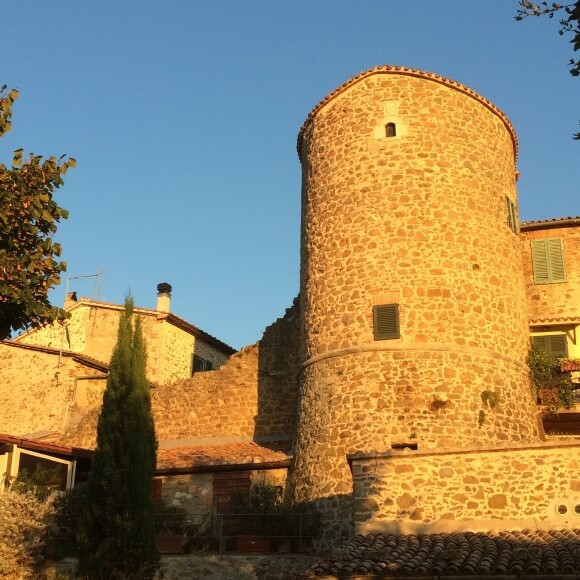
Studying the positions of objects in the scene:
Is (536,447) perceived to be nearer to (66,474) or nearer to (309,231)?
(309,231)

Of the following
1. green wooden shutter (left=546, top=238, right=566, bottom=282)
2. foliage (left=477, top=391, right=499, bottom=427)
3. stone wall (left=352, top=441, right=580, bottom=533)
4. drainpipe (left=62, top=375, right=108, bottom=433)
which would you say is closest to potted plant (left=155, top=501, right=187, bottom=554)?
stone wall (left=352, top=441, right=580, bottom=533)

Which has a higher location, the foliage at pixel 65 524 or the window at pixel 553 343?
the window at pixel 553 343

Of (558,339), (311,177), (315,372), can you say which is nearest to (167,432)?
(315,372)

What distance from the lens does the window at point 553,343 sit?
2230 centimetres

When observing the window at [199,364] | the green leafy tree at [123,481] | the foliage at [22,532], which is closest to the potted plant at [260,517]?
the green leafy tree at [123,481]

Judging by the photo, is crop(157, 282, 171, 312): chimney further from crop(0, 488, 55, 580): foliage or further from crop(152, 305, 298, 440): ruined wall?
crop(0, 488, 55, 580): foliage

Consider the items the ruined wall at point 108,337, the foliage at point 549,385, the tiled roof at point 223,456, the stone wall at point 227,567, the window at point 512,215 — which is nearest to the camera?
the stone wall at point 227,567

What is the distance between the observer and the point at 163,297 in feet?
109

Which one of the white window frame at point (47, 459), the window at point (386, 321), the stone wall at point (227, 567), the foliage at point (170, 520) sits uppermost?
the window at point (386, 321)

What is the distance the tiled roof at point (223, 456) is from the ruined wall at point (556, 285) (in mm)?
7442

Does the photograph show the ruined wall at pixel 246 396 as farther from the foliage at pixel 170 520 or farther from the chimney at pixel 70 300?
the chimney at pixel 70 300

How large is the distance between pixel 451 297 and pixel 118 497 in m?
8.40

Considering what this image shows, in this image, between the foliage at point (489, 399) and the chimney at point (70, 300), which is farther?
the chimney at point (70, 300)

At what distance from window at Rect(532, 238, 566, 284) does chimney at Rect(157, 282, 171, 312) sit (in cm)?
1468
